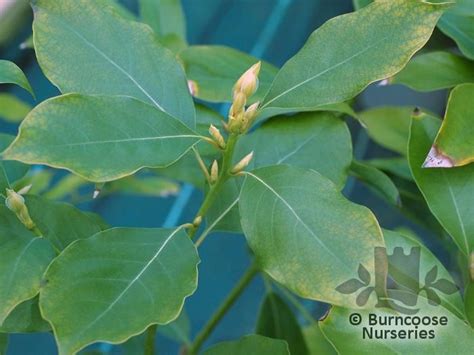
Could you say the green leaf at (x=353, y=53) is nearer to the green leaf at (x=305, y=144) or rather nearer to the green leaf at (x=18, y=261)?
the green leaf at (x=305, y=144)

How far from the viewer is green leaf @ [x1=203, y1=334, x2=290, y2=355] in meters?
0.71

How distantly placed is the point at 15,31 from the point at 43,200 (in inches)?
71.7

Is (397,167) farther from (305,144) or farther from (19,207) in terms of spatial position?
(19,207)

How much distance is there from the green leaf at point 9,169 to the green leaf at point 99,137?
163mm

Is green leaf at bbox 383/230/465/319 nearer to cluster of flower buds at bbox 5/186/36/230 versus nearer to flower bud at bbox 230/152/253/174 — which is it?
flower bud at bbox 230/152/253/174

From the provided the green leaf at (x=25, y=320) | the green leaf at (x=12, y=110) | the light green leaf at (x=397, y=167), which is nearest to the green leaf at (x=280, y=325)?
the light green leaf at (x=397, y=167)

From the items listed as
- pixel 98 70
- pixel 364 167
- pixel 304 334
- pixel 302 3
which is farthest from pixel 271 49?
pixel 98 70

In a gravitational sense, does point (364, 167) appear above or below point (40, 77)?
above

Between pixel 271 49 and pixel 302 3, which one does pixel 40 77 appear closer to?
pixel 271 49

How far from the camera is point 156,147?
0.63 metres

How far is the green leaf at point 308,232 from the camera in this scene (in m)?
0.56

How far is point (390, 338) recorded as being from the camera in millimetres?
639

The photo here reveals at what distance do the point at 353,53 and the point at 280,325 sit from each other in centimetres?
56

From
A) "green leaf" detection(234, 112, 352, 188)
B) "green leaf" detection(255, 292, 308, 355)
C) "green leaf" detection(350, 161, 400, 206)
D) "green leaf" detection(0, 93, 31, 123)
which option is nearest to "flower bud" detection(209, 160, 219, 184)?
"green leaf" detection(234, 112, 352, 188)
